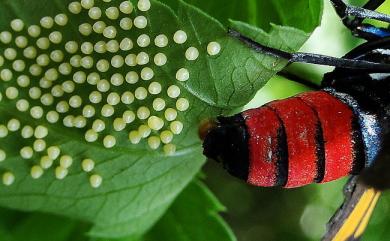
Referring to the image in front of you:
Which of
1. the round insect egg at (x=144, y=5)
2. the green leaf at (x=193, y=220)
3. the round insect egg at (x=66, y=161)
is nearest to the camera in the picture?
the round insect egg at (x=144, y=5)

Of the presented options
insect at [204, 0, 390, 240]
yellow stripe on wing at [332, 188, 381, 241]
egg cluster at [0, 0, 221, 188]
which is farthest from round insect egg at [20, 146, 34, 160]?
yellow stripe on wing at [332, 188, 381, 241]

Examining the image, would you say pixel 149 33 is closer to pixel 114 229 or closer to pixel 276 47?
pixel 276 47

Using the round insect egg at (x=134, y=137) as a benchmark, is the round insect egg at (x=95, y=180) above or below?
below

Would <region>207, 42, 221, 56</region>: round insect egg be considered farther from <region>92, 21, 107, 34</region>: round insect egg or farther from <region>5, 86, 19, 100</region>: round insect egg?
<region>5, 86, 19, 100</region>: round insect egg

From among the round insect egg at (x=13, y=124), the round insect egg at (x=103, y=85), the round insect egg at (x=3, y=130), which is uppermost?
the round insect egg at (x=103, y=85)

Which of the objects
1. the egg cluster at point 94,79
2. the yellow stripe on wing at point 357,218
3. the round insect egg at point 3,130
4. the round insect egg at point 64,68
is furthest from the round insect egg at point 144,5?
the yellow stripe on wing at point 357,218

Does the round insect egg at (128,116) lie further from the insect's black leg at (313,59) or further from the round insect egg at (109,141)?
the insect's black leg at (313,59)

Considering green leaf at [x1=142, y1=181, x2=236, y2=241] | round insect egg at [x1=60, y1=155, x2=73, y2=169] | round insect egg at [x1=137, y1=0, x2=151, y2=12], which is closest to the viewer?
round insect egg at [x1=137, y1=0, x2=151, y2=12]

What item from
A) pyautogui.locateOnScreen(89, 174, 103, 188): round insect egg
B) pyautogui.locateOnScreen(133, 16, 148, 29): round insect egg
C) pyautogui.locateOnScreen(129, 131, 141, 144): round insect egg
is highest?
pyautogui.locateOnScreen(133, 16, 148, 29): round insect egg
